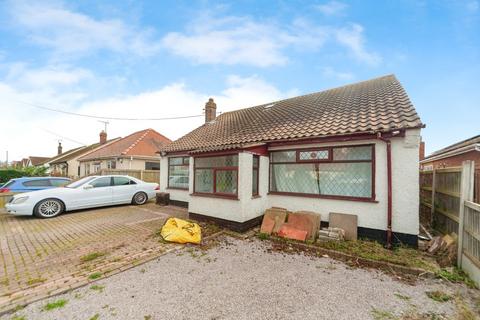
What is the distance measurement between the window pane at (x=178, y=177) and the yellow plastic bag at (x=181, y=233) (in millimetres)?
4461

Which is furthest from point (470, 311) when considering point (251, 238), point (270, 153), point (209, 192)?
point (209, 192)

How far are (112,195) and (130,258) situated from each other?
20.4 ft

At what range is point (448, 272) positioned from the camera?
12.2ft

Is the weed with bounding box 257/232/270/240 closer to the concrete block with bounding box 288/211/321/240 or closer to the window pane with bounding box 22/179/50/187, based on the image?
the concrete block with bounding box 288/211/321/240

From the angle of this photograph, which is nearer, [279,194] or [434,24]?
[279,194]

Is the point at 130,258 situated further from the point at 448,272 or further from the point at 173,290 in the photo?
the point at 448,272

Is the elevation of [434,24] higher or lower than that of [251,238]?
higher

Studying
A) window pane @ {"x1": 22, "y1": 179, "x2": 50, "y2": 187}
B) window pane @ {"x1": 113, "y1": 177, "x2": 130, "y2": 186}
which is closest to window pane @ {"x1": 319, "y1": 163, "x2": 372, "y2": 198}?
window pane @ {"x1": 113, "y1": 177, "x2": 130, "y2": 186}

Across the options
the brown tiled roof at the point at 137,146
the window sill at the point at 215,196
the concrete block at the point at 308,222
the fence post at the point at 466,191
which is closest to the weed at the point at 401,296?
the fence post at the point at 466,191

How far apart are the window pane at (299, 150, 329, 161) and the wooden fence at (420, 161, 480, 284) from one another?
2.84 meters

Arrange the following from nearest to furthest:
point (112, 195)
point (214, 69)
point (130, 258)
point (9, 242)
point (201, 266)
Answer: point (201, 266)
point (130, 258)
point (9, 242)
point (112, 195)
point (214, 69)

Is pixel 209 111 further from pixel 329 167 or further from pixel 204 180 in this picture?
pixel 329 167

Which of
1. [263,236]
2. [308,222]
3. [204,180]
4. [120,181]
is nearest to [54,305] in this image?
[263,236]

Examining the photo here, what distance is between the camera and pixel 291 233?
5590mm
